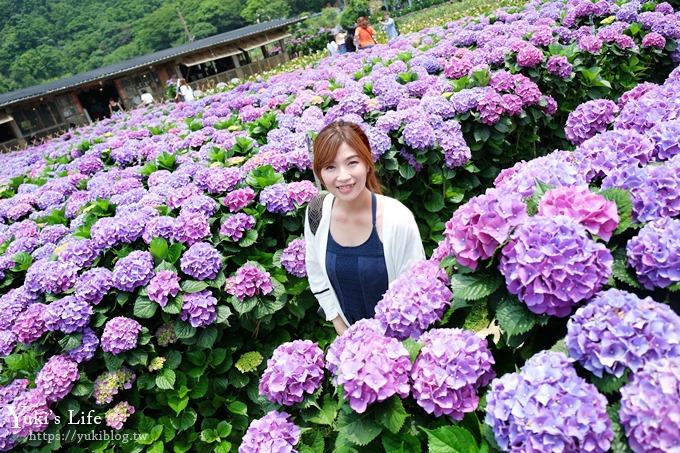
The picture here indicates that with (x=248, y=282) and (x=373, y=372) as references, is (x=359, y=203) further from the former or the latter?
(x=373, y=372)

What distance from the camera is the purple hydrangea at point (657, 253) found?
96 cm

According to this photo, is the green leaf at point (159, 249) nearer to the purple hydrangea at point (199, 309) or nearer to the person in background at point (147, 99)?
the purple hydrangea at point (199, 309)

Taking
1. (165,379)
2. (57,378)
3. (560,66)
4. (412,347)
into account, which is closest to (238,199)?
(165,379)

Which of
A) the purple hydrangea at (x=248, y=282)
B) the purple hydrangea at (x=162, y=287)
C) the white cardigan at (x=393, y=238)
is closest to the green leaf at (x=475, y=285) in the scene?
the white cardigan at (x=393, y=238)

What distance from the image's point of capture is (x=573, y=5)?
515cm

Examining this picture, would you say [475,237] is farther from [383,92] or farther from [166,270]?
[383,92]

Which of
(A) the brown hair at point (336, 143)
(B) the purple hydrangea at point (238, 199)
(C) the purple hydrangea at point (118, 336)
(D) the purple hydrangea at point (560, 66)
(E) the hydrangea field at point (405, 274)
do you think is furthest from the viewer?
(D) the purple hydrangea at point (560, 66)

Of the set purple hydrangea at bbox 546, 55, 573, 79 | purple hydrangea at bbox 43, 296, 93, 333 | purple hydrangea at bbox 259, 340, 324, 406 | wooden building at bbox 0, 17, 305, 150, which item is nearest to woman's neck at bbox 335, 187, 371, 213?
purple hydrangea at bbox 259, 340, 324, 406

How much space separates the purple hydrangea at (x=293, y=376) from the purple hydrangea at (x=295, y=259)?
1095mm

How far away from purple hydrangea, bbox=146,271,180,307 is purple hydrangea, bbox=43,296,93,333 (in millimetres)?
324

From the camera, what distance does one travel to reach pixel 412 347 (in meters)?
1.15

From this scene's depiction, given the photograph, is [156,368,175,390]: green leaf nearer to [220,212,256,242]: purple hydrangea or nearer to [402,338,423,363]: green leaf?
[220,212,256,242]: purple hydrangea

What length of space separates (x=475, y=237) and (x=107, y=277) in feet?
6.29

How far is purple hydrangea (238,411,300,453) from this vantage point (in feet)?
4.17
